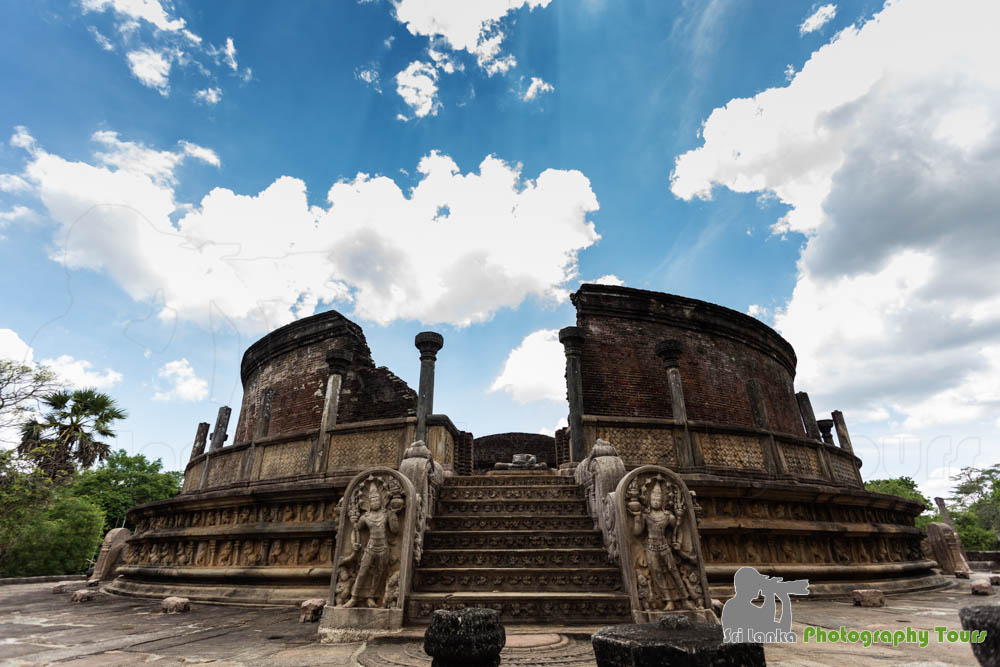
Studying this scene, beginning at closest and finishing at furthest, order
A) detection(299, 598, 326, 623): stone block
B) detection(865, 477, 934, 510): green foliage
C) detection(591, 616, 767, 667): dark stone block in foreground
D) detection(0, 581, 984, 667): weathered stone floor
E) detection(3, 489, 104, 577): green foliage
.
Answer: detection(591, 616, 767, 667): dark stone block in foreground < detection(0, 581, 984, 667): weathered stone floor < detection(299, 598, 326, 623): stone block < detection(3, 489, 104, 577): green foliage < detection(865, 477, 934, 510): green foliage

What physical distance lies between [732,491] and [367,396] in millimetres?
10048

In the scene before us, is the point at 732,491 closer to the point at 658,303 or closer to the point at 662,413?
the point at 662,413

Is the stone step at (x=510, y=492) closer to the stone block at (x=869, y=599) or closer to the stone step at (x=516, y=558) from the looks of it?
the stone step at (x=516, y=558)

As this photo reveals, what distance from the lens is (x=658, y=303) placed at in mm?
12648

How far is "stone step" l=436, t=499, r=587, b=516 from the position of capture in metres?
5.34

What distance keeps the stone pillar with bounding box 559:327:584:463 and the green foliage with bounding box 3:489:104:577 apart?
2118 cm

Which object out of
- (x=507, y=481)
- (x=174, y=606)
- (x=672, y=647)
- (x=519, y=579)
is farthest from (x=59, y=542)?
(x=672, y=647)

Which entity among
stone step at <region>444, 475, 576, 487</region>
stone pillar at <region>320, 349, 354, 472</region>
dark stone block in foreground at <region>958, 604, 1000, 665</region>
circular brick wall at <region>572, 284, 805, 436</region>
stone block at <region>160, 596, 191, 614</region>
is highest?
circular brick wall at <region>572, 284, 805, 436</region>

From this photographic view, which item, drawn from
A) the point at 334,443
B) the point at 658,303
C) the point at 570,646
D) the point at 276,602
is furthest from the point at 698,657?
the point at 658,303

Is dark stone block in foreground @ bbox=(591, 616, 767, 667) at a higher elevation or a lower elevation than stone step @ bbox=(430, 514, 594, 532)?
lower

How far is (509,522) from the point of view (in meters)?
5.12

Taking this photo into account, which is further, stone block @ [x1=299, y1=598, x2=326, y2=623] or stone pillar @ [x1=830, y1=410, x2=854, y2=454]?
stone pillar @ [x1=830, y1=410, x2=854, y2=454]

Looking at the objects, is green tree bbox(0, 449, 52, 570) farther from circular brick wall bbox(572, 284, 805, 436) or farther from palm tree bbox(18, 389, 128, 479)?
circular brick wall bbox(572, 284, 805, 436)

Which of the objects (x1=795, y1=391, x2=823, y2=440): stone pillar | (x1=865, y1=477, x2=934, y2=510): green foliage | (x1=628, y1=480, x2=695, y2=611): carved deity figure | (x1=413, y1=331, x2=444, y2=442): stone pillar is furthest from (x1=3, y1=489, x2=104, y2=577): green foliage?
(x1=865, y1=477, x2=934, y2=510): green foliage
